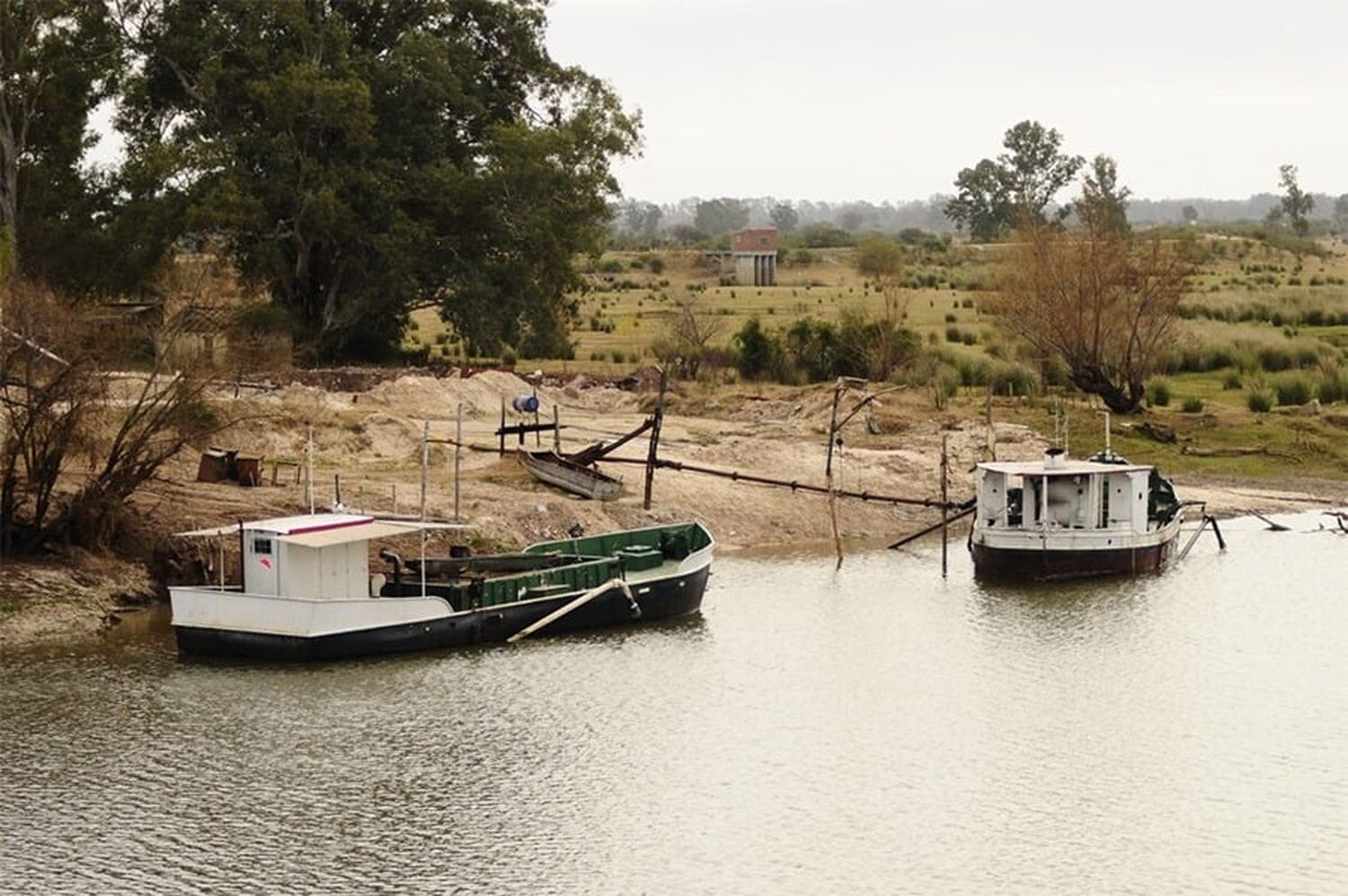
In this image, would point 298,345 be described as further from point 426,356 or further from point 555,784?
point 555,784

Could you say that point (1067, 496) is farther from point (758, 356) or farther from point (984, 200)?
point (984, 200)

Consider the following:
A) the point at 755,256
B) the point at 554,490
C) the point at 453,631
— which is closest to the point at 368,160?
the point at 554,490

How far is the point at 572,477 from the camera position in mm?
51594

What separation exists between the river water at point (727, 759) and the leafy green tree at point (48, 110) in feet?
107

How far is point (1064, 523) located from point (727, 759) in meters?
18.7

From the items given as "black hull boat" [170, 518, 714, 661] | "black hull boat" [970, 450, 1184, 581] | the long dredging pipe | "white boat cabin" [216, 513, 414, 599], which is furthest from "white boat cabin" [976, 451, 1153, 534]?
"white boat cabin" [216, 513, 414, 599]

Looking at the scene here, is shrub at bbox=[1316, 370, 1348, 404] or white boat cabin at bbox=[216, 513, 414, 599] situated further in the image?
shrub at bbox=[1316, 370, 1348, 404]

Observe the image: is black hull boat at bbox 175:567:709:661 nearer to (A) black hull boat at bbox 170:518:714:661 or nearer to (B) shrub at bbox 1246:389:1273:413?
(A) black hull boat at bbox 170:518:714:661

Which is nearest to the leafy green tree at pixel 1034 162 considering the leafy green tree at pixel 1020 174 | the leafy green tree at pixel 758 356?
the leafy green tree at pixel 1020 174

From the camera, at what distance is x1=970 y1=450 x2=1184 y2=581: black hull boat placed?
153ft

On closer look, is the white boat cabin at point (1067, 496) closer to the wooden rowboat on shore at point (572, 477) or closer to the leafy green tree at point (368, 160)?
the wooden rowboat on shore at point (572, 477)

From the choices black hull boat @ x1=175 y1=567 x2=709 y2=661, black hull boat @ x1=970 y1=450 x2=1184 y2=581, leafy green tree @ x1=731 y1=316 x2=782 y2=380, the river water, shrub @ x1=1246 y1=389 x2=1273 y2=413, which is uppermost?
leafy green tree @ x1=731 y1=316 x2=782 y2=380

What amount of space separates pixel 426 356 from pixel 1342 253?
98.2m

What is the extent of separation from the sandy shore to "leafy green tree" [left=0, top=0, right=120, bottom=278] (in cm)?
1269
